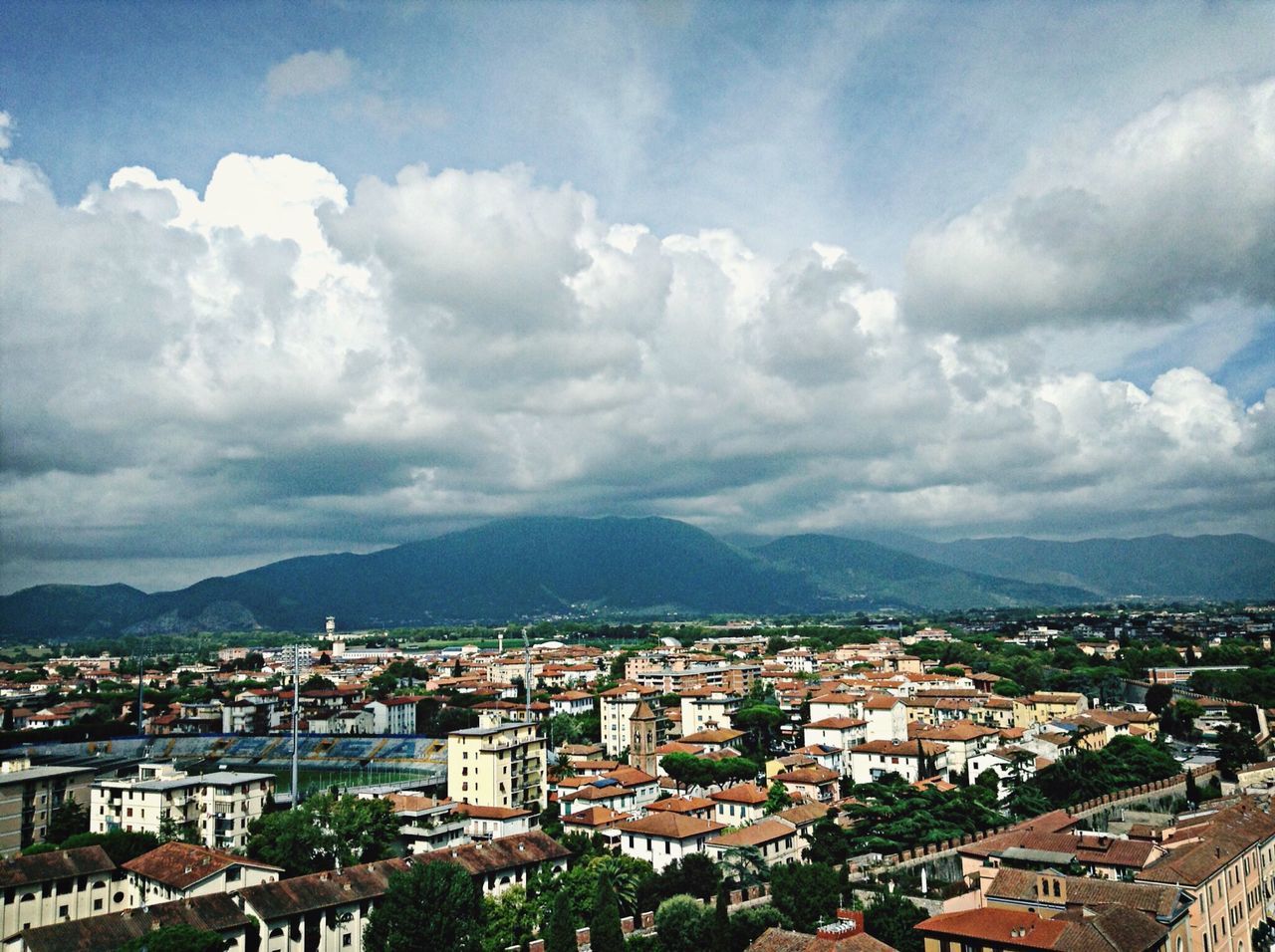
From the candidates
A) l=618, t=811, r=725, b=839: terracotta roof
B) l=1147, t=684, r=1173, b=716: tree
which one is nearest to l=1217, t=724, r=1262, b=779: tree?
l=1147, t=684, r=1173, b=716: tree

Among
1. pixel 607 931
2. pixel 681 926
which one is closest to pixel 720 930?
pixel 681 926

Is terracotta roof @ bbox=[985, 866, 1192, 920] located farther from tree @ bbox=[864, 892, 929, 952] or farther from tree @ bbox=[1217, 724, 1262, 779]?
tree @ bbox=[1217, 724, 1262, 779]

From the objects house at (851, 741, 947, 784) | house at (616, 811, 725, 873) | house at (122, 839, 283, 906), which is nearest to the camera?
house at (122, 839, 283, 906)

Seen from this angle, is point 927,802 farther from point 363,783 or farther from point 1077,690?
point 1077,690

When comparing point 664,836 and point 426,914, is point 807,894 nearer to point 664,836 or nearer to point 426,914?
point 664,836

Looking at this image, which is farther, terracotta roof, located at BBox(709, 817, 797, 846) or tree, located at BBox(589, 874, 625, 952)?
terracotta roof, located at BBox(709, 817, 797, 846)
